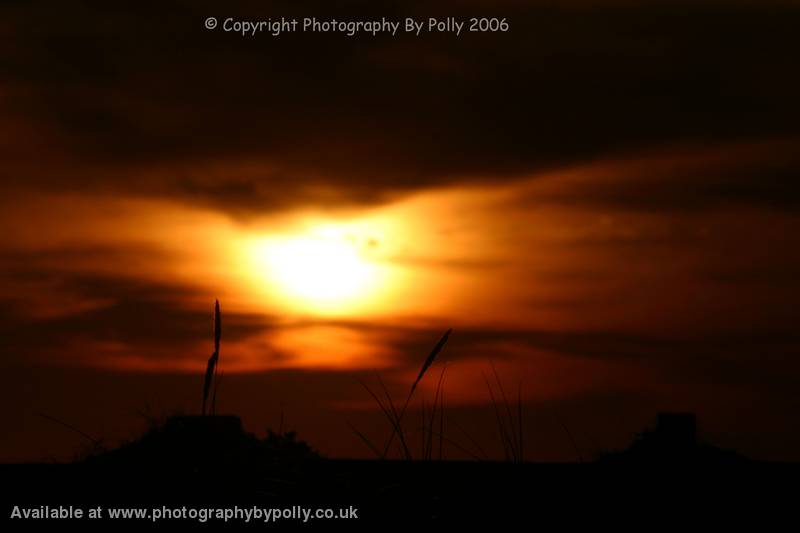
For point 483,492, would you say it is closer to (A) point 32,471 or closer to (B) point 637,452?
(B) point 637,452

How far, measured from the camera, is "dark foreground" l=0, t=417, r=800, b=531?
20.5 feet

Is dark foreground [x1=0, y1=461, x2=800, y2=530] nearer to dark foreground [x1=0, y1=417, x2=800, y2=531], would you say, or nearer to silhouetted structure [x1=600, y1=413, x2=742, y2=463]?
dark foreground [x1=0, y1=417, x2=800, y2=531]

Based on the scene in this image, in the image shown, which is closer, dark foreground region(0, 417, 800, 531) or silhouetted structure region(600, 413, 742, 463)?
dark foreground region(0, 417, 800, 531)

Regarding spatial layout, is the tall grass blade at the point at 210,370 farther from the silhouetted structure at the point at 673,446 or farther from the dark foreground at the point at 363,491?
the silhouetted structure at the point at 673,446

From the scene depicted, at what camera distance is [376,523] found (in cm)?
608

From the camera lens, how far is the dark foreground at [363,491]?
6.24 meters

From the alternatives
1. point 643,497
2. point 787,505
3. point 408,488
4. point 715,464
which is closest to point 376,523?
point 408,488

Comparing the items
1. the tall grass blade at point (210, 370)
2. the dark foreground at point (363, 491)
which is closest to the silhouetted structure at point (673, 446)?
the dark foreground at point (363, 491)

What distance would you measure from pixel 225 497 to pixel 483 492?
5.02 ft

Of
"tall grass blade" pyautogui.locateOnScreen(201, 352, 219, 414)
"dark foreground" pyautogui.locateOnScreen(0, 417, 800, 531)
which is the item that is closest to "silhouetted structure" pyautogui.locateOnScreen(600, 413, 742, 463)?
"dark foreground" pyautogui.locateOnScreen(0, 417, 800, 531)

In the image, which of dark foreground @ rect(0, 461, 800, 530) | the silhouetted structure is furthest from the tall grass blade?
the silhouetted structure

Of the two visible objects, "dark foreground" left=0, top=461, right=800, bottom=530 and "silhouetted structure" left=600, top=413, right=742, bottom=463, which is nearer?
"dark foreground" left=0, top=461, right=800, bottom=530

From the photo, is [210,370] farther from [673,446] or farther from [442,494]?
[673,446]

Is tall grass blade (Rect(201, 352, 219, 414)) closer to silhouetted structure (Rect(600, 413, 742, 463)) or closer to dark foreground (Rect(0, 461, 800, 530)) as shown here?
dark foreground (Rect(0, 461, 800, 530))
